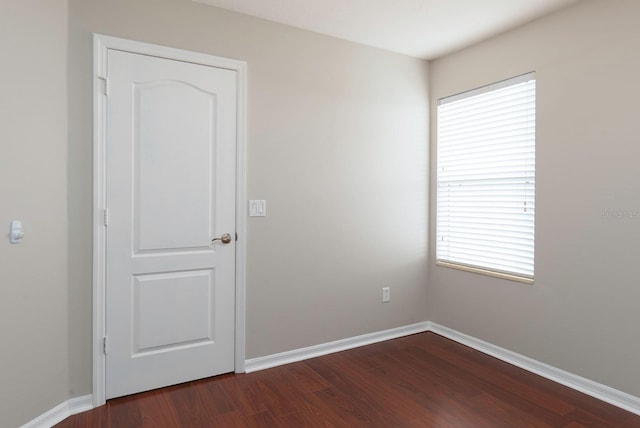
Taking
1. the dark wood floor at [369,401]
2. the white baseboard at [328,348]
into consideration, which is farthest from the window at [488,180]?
the dark wood floor at [369,401]

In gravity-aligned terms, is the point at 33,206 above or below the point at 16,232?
above

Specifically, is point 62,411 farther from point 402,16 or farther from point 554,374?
point 402,16

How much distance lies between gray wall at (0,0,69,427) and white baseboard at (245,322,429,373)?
A: 1216 mm

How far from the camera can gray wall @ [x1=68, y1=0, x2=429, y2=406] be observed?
90.2 inches

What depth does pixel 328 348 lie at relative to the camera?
10.3 ft

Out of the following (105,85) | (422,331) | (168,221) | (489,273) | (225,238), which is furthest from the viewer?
(422,331)

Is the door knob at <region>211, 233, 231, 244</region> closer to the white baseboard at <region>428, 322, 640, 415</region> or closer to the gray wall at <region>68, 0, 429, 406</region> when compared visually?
the gray wall at <region>68, 0, 429, 406</region>

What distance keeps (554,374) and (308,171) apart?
2327 mm

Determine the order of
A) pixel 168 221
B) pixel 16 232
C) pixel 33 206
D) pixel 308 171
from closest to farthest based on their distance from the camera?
pixel 16 232 → pixel 33 206 → pixel 168 221 → pixel 308 171

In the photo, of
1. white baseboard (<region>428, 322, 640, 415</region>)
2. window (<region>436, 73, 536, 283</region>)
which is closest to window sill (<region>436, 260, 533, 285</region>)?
window (<region>436, 73, 536, 283</region>)

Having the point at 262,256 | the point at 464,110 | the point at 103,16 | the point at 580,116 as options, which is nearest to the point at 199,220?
the point at 262,256

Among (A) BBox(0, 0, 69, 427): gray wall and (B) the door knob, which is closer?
(A) BBox(0, 0, 69, 427): gray wall

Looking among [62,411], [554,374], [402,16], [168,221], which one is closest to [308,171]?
[168,221]

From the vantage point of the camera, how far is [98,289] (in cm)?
232
